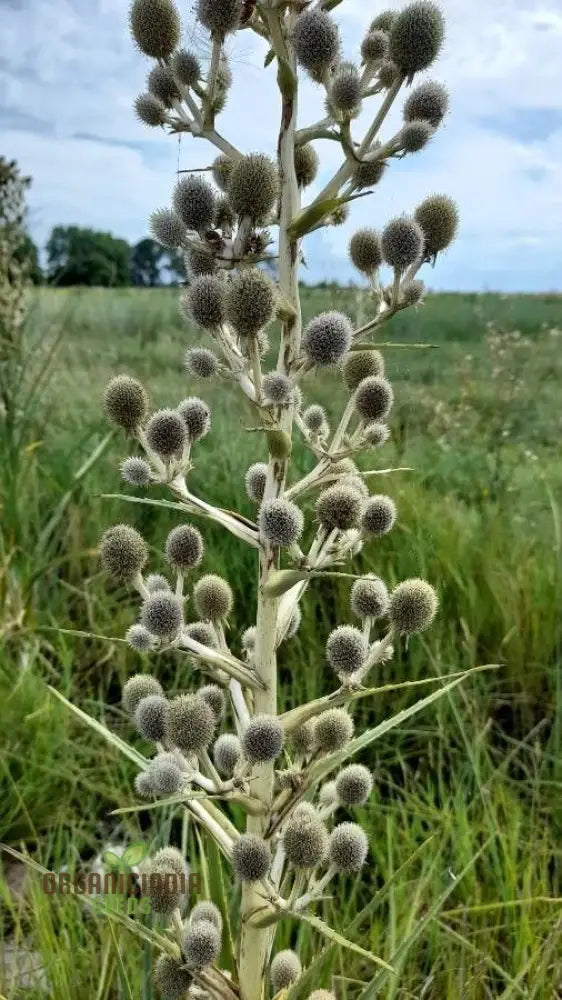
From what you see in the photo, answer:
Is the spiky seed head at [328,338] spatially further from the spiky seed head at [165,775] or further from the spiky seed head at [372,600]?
the spiky seed head at [165,775]

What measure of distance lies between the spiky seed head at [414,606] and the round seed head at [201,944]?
0.63 metres

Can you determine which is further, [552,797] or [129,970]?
[552,797]

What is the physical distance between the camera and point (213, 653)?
5.31 feet

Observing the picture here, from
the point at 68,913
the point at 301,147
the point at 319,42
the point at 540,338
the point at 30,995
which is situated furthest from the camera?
the point at 540,338

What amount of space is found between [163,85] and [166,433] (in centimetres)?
59

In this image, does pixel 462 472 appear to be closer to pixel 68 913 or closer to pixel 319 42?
pixel 68 913

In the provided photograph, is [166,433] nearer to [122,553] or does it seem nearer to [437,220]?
[122,553]

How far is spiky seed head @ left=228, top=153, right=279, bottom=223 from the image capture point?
135 cm

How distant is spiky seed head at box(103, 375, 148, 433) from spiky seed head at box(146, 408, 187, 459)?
46mm

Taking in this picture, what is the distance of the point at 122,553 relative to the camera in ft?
5.36

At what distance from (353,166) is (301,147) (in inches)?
5.9

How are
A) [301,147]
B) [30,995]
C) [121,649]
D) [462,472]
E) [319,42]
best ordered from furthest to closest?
[462,472]
[121,649]
[30,995]
[301,147]
[319,42]

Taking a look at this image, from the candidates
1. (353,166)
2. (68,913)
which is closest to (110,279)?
(68,913)

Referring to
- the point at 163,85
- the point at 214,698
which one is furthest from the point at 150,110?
the point at 214,698
